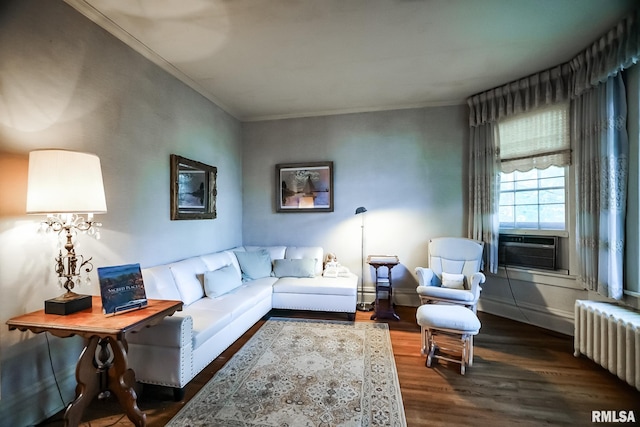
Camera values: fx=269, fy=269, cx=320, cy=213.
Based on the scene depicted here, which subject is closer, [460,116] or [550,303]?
[550,303]

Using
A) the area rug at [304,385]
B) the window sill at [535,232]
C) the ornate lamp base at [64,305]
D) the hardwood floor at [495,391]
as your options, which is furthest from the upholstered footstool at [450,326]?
the ornate lamp base at [64,305]

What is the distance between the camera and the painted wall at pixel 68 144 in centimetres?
162

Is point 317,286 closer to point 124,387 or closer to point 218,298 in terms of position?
point 218,298

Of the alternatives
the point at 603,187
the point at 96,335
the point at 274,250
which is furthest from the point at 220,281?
the point at 603,187

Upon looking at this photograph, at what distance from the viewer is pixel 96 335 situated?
1434 millimetres

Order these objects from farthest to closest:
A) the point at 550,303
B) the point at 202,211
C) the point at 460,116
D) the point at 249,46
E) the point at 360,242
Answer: the point at 360,242
the point at 460,116
the point at 202,211
the point at 550,303
the point at 249,46

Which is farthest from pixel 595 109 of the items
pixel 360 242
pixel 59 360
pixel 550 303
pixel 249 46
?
pixel 59 360

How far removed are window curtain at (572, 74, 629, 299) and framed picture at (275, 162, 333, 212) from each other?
2.89 metres

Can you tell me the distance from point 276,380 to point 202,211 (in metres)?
2.21

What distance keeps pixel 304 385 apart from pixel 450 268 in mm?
2346

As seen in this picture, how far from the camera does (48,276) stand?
1804mm

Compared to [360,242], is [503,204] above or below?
above

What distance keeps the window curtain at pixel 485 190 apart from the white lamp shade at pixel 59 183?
4000 mm

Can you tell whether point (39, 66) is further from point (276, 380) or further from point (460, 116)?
point (460, 116)
